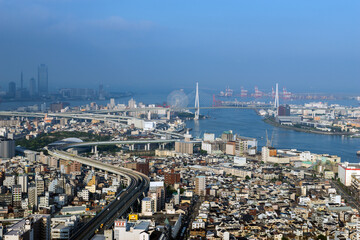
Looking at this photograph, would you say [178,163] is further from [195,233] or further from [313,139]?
[313,139]

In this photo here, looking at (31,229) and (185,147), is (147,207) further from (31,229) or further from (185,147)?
(185,147)

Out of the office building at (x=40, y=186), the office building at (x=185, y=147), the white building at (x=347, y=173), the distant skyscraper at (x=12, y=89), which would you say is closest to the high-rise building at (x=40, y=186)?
the office building at (x=40, y=186)

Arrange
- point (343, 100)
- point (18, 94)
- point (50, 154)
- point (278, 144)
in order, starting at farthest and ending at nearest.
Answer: point (343, 100)
point (18, 94)
point (278, 144)
point (50, 154)

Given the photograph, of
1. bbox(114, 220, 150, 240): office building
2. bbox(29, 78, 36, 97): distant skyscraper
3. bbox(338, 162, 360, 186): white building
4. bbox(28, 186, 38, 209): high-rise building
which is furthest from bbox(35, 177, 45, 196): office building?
bbox(29, 78, 36, 97): distant skyscraper

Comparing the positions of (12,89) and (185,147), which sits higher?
(12,89)

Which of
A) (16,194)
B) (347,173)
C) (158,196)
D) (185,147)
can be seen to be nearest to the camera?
(158,196)

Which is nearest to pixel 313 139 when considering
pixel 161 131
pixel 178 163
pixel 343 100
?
pixel 161 131

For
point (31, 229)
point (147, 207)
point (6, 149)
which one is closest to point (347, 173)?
point (147, 207)

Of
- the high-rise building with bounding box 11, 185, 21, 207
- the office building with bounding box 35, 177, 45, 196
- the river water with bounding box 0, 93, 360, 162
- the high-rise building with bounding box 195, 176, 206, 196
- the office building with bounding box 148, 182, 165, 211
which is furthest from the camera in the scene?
the river water with bounding box 0, 93, 360, 162

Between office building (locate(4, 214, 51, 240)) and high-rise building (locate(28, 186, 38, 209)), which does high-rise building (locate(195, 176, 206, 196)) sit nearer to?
high-rise building (locate(28, 186, 38, 209))
